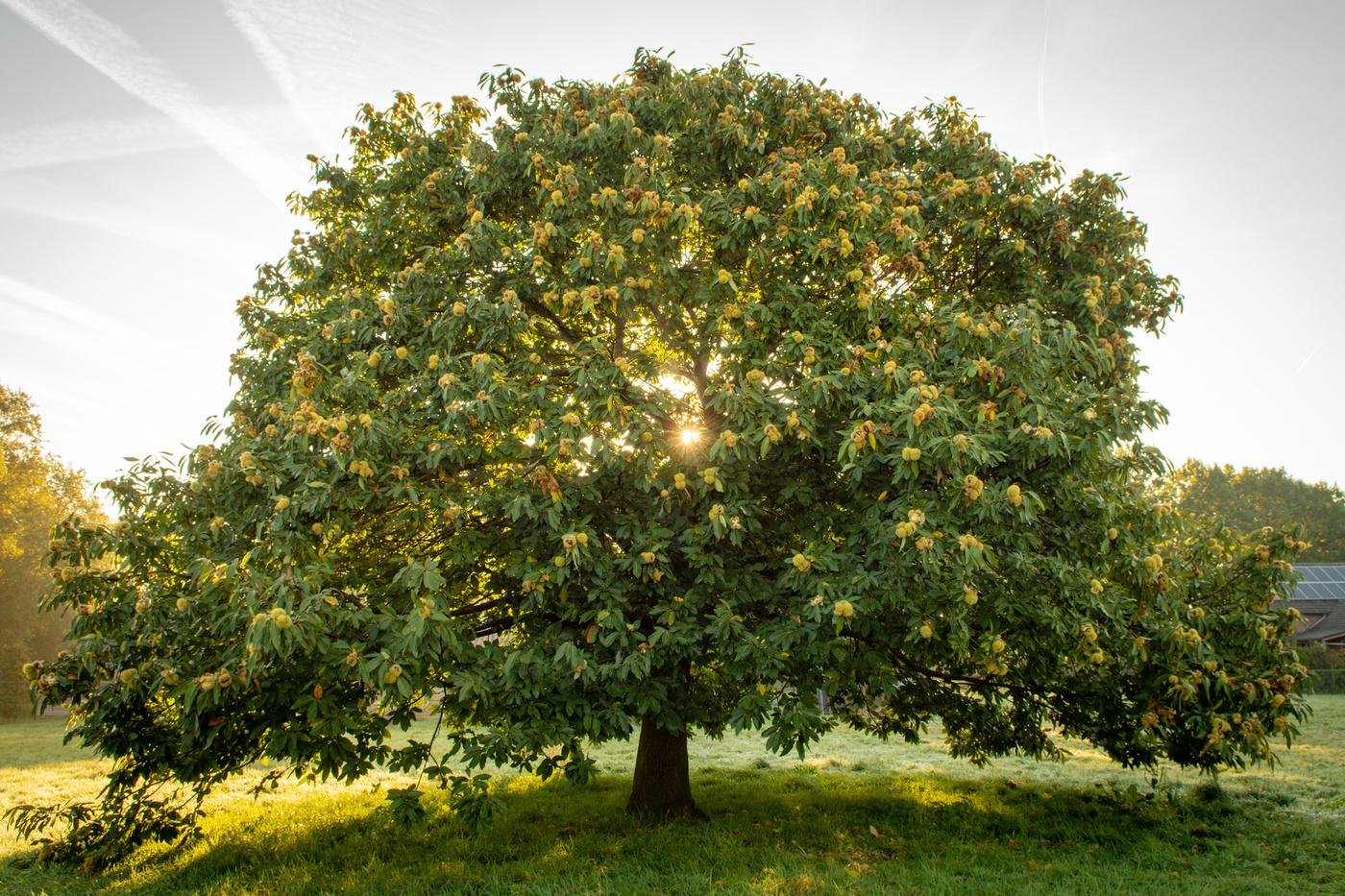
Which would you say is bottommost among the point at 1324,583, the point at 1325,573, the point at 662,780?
the point at 662,780

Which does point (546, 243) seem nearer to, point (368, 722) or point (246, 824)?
point (368, 722)

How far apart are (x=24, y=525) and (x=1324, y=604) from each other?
196 ft

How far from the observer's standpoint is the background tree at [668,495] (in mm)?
5070

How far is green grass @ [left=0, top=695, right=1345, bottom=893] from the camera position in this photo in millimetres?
5723

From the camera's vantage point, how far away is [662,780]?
788 cm

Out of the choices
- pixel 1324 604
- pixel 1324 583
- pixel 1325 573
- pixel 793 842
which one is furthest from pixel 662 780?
pixel 1325 573

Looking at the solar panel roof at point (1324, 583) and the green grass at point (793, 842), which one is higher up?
the solar panel roof at point (1324, 583)

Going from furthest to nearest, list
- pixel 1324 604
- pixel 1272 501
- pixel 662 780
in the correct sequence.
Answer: pixel 1272 501 < pixel 1324 604 < pixel 662 780

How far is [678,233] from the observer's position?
20.7ft

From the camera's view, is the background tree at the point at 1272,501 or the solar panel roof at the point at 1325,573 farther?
the background tree at the point at 1272,501

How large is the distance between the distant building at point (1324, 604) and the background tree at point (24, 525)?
172 feet

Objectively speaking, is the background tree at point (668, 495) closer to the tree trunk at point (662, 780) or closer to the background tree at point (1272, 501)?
the tree trunk at point (662, 780)

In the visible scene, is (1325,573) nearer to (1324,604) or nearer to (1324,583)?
(1324,583)

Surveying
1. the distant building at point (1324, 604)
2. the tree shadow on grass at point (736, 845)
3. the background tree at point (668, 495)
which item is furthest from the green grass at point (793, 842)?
the distant building at point (1324, 604)
